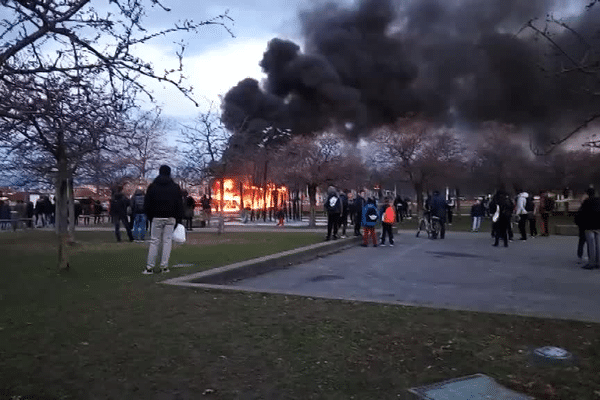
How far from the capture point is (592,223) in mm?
9219

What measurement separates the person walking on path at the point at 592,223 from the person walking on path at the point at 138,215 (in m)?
10.8

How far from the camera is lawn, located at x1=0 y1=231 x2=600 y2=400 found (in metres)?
3.36

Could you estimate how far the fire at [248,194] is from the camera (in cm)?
3609

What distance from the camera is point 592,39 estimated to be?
562cm

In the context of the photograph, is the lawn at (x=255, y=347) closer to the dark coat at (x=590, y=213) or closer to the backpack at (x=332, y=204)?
the dark coat at (x=590, y=213)

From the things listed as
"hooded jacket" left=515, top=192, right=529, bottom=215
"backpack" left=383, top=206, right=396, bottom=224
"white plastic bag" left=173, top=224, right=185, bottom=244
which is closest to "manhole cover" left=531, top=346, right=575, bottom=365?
"white plastic bag" left=173, top=224, right=185, bottom=244

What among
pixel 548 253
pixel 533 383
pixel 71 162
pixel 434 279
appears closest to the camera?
pixel 533 383

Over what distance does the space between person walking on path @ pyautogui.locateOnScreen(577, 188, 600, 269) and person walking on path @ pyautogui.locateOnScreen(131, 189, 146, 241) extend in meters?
10.8

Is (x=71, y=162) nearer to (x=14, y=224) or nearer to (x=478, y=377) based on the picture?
(x=14, y=224)

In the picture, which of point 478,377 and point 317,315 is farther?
point 317,315

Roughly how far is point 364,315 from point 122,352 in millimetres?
2308

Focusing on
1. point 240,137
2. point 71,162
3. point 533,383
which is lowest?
point 533,383

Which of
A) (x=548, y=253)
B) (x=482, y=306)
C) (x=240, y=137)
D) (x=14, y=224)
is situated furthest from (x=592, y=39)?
(x=14, y=224)

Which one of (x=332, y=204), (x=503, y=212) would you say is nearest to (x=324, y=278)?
(x=332, y=204)
